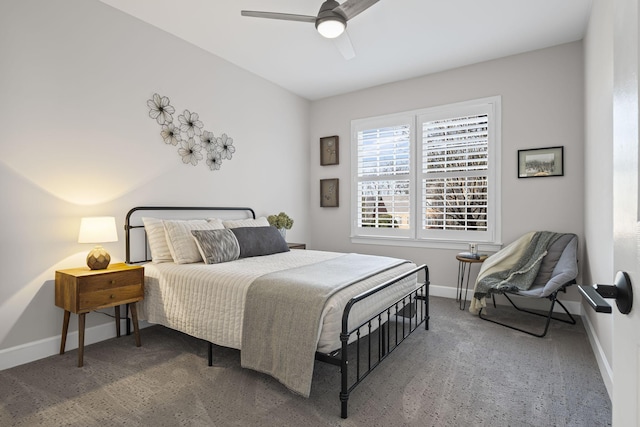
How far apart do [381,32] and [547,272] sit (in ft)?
9.66

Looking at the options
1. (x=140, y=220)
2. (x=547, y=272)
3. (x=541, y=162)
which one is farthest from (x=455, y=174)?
(x=140, y=220)

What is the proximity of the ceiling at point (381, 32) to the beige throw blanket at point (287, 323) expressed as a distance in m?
2.31

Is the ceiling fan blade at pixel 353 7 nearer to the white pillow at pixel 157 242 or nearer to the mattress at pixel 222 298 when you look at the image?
the mattress at pixel 222 298

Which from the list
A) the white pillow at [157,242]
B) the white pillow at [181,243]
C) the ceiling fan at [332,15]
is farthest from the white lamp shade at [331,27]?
the white pillow at [157,242]

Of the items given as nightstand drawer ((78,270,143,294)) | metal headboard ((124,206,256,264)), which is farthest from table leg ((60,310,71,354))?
metal headboard ((124,206,256,264))

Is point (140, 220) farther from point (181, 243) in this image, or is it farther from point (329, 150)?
point (329, 150)

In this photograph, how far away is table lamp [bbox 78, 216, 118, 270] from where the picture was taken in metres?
2.65

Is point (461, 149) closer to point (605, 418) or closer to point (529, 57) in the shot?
point (529, 57)

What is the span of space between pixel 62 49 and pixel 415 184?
3.95m

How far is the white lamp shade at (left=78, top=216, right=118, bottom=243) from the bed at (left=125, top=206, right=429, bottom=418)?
0.45 meters

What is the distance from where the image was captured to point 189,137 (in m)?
3.77

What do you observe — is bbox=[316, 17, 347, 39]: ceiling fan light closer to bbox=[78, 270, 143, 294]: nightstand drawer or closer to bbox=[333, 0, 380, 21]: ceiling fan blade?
bbox=[333, 0, 380, 21]: ceiling fan blade

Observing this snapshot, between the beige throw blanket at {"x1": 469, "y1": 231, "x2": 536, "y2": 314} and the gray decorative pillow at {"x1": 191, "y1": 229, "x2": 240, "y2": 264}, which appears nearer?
the gray decorative pillow at {"x1": 191, "y1": 229, "x2": 240, "y2": 264}

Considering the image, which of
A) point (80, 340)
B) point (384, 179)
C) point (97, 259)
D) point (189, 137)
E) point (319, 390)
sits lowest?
point (319, 390)
